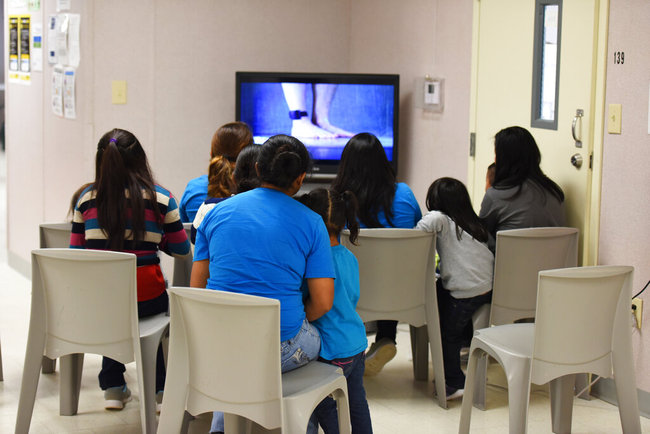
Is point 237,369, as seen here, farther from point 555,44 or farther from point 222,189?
point 555,44

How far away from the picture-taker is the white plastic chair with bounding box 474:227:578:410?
3.61 m

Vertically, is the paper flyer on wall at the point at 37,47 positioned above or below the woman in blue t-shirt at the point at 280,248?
above

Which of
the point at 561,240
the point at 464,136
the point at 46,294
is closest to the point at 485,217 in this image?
the point at 561,240

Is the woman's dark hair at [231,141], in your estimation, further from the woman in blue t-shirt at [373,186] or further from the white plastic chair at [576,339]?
the white plastic chair at [576,339]

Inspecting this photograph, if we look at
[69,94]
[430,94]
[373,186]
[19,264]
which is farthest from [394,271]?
[19,264]

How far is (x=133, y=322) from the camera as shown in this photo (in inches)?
120

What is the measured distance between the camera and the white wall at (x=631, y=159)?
3598mm

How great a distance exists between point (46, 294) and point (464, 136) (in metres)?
2.70

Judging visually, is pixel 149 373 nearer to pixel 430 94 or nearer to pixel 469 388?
pixel 469 388

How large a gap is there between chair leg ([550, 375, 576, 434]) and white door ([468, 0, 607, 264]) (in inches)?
28.5

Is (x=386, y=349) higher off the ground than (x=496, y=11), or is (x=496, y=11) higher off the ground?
(x=496, y=11)

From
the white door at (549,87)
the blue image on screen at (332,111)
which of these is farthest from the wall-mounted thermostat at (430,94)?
the white door at (549,87)

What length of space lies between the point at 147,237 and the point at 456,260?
1.33m

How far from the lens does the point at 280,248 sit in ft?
8.39
